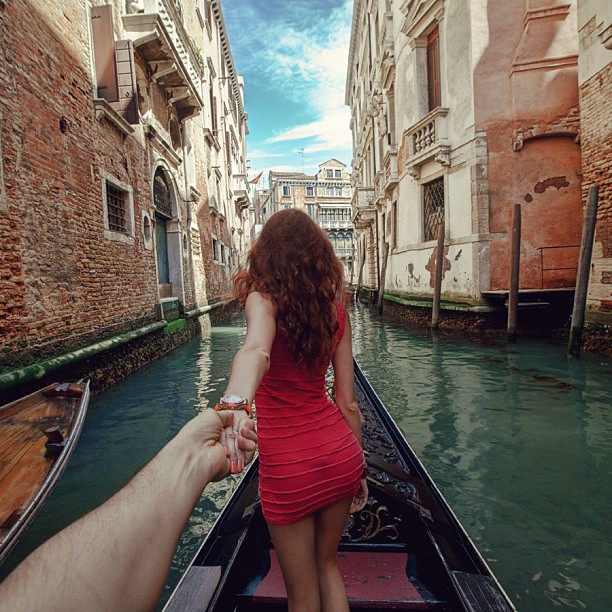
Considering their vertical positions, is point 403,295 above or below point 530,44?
below

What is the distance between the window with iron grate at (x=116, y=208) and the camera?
720cm

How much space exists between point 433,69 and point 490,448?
1049 cm

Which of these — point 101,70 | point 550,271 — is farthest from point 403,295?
point 101,70

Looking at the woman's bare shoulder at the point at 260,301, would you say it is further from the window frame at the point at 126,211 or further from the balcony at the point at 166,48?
the balcony at the point at 166,48

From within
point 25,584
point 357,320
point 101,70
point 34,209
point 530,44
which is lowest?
point 357,320

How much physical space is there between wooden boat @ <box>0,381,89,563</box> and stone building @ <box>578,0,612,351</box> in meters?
7.02

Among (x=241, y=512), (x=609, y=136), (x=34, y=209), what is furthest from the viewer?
(x=609, y=136)

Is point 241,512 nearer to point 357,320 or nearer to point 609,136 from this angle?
point 609,136

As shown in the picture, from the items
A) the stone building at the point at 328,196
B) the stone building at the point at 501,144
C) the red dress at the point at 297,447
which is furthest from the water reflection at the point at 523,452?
the stone building at the point at 328,196

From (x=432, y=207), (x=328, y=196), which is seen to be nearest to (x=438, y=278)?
(x=432, y=207)

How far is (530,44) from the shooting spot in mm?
8992

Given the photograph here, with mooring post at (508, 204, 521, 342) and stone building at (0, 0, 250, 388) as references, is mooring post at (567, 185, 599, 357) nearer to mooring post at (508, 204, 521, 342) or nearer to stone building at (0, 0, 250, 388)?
mooring post at (508, 204, 521, 342)

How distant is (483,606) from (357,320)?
13477 mm

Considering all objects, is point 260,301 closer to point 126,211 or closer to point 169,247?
point 126,211
